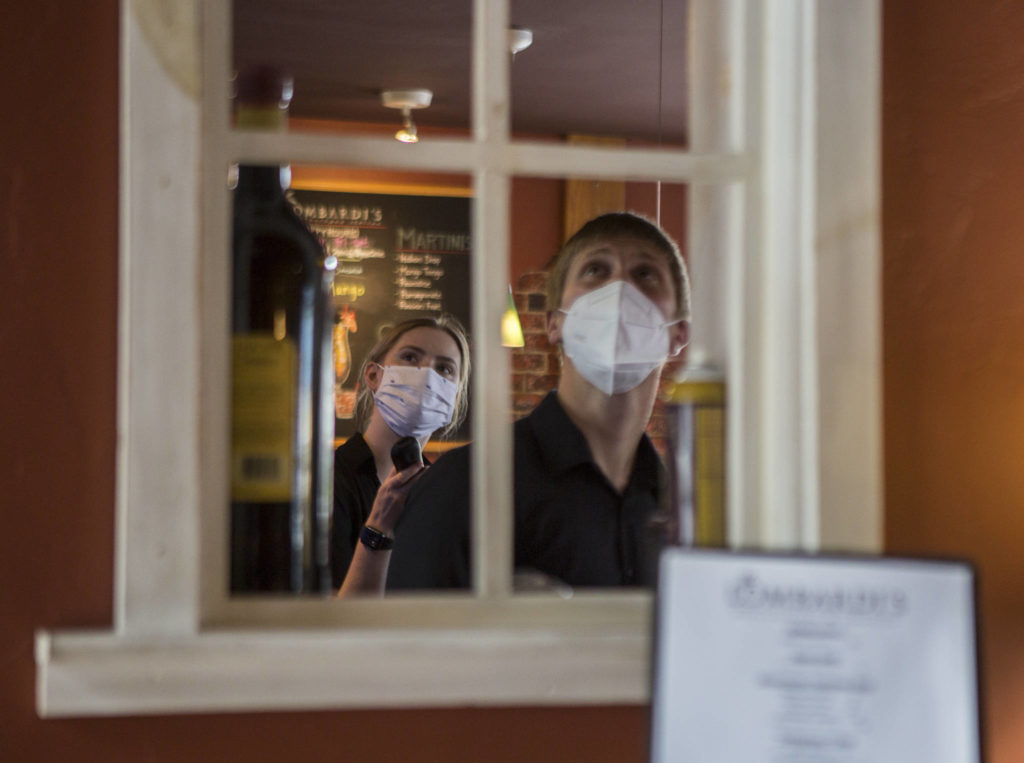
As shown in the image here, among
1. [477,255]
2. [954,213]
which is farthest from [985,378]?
[477,255]

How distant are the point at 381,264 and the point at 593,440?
299 cm

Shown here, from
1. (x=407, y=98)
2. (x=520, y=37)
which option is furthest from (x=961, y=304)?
(x=407, y=98)

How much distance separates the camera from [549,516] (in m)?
1.67

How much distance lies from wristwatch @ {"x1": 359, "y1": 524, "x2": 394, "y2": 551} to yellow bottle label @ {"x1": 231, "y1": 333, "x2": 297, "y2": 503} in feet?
4.08

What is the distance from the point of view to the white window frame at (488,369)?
38.3 inches

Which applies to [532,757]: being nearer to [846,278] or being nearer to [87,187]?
[846,278]

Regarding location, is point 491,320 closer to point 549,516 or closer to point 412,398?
point 549,516

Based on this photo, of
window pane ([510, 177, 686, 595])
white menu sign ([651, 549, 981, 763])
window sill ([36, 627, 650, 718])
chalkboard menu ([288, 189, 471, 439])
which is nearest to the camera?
white menu sign ([651, 549, 981, 763])

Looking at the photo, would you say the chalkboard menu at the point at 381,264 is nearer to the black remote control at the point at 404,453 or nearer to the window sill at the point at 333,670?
the black remote control at the point at 404,453

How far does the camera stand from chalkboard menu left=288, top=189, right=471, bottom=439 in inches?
178

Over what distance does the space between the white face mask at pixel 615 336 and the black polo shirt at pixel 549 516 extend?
0.11 meters

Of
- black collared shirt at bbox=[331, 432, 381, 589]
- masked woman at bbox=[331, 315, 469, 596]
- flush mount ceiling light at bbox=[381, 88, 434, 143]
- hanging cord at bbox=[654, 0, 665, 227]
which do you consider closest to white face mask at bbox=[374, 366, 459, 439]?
masked woman at bbox=[331, 315, 469, 596]

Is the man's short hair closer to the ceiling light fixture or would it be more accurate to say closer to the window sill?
the window sill

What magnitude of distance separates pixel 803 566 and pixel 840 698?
109 millimetres
